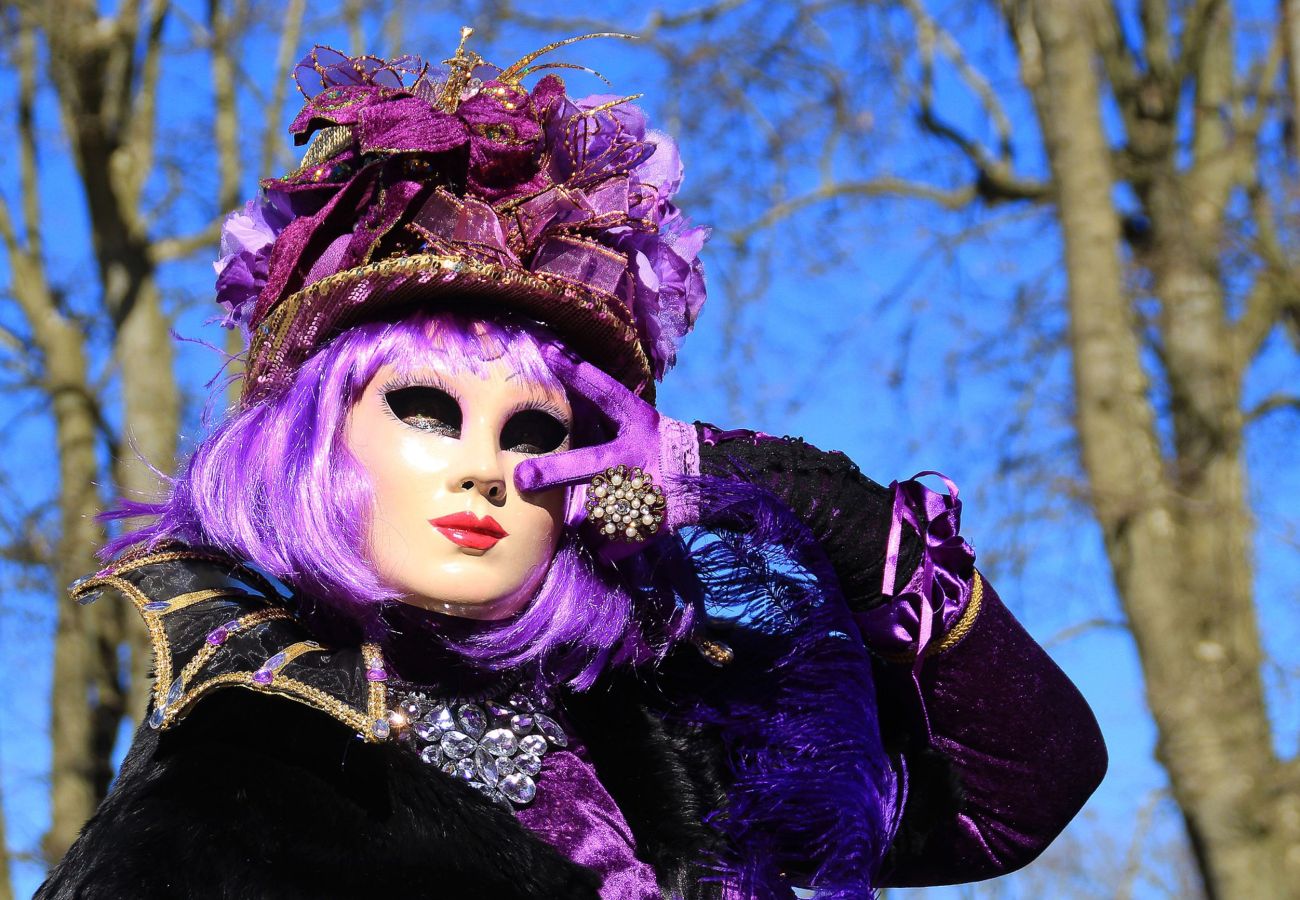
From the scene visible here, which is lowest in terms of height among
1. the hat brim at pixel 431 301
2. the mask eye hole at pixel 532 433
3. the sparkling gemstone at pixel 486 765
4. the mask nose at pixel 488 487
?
the sparkling gemstone at pixel 486 765

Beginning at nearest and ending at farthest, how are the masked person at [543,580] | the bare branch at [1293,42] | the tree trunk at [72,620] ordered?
the masked person at [543,580] < the bare branch at [1293,42] < the tree trunk at [72,620]

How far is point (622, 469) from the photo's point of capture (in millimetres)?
2104

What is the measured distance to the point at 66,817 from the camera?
6.82 metres

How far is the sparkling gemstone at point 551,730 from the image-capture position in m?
2.21

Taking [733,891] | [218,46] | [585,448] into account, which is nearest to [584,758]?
[733,891]

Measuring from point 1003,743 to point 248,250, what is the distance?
1317mm

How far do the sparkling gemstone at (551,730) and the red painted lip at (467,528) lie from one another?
0.88ft

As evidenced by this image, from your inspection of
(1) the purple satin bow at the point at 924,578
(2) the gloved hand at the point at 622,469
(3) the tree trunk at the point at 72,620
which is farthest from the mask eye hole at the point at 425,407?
(3) the tree trunk at the point at 72,620

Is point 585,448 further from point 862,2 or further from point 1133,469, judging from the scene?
Result: point 862,2

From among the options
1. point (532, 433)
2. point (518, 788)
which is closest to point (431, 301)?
point (532, 433)

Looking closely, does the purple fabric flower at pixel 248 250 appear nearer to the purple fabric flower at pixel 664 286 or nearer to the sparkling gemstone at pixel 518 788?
the purple fabric flower at pixel 664 286

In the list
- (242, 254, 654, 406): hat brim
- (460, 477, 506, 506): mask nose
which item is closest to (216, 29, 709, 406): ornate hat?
(242, 254, 654, 406): hat brim

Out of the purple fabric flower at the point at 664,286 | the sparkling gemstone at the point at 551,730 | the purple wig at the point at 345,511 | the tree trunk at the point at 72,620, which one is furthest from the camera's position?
the tree trunk at the point at 72,620

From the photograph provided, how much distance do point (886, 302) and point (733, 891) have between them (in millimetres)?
5321
